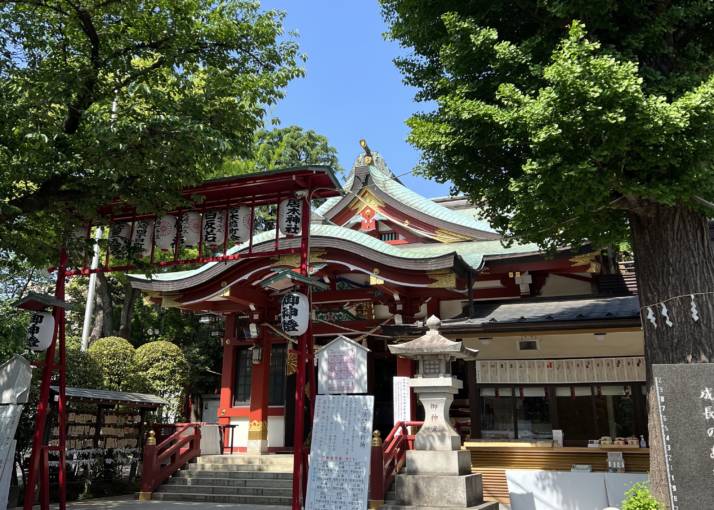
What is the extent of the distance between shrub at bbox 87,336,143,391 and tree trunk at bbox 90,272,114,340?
682 centimetres

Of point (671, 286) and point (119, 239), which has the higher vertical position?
point (119, 239)

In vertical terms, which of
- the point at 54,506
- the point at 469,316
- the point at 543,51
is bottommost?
the point at 54,506

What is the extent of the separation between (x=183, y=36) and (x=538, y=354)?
30.4 ft

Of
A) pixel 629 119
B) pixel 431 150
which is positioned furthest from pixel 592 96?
pixel 431 150

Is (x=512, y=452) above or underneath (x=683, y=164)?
underneath

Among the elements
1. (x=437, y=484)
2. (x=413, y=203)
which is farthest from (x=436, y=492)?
(x=413, y=203)

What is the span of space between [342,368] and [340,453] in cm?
118

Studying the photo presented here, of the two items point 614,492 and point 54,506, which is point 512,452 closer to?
point 614,492

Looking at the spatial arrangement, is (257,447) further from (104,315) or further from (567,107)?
(104,315)

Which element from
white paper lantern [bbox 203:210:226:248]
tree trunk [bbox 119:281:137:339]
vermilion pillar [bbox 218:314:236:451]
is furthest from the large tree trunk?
tree trunk [bbox 119:281:137:339]

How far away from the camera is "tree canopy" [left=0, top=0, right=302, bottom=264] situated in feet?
25.2

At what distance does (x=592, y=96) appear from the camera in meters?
6.22

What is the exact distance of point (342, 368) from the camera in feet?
27.5

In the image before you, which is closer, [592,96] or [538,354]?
[592,96]
